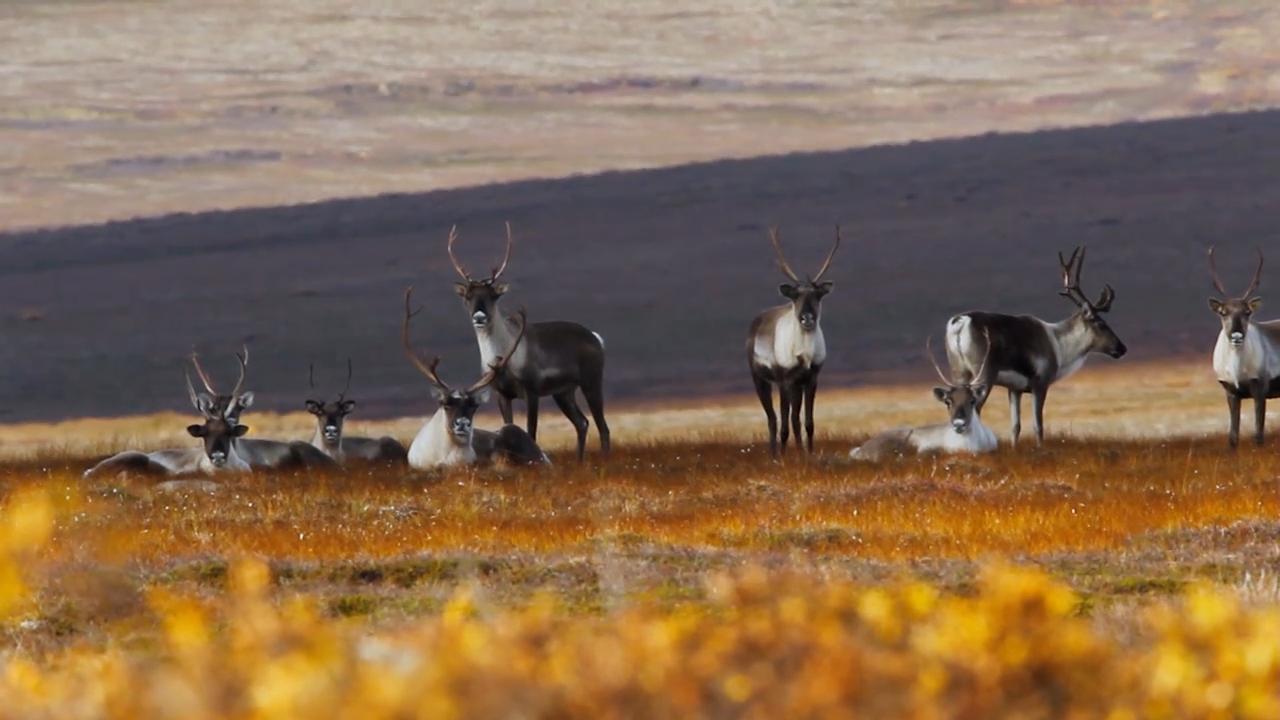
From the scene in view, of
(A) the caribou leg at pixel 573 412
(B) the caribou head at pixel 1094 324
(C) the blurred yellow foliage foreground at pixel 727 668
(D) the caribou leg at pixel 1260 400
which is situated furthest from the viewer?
(B) the caribou head at pixel 1094 324

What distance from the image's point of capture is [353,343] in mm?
76562

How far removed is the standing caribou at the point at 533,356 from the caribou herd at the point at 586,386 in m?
0.01

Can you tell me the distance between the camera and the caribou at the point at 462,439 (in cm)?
2483

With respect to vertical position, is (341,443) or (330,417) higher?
(330,417)

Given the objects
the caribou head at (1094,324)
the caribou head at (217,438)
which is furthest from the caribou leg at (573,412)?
the caribou head at (1094,324)

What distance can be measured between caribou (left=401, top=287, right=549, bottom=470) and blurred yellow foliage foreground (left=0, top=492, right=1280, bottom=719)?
56.7ft

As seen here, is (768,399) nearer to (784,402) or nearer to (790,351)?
(784,402)

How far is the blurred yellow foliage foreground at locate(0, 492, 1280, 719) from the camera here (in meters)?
6.18

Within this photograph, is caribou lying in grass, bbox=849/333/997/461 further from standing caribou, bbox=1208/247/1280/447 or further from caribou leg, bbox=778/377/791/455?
standing caribou, bbox=1208/247/1280/447

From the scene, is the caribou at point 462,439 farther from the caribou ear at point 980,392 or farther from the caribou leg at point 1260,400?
the caribou leg at point 1260,400

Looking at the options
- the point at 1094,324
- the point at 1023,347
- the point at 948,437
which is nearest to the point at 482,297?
the point at 948,437

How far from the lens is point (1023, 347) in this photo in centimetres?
2825

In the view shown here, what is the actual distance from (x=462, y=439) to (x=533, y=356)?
7.77 ft

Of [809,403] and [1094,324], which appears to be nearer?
[809,403]
